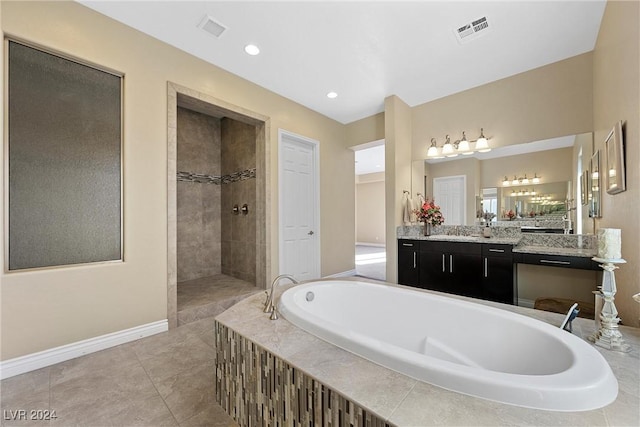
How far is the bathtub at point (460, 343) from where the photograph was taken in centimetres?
82

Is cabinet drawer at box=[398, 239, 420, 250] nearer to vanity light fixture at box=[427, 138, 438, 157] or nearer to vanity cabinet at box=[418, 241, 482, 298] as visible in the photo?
vanity cabinet at box=[418, 241, 482, 298]

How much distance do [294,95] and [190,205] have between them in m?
→ 2.29

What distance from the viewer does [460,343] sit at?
5.21 ft

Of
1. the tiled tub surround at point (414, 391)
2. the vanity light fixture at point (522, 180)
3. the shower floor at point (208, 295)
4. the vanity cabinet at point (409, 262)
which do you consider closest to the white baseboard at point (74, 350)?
the shower floor at point (208, 295)

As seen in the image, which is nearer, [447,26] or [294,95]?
Result: [447,26]

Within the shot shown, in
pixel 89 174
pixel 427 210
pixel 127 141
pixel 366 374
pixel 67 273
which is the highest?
pixel 127 141

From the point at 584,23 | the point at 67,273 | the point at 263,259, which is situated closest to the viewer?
the point at 67,273

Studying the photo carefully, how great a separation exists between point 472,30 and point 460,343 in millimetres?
2641

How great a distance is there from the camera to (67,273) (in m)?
1.93

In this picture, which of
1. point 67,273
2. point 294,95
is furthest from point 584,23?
point 67,273

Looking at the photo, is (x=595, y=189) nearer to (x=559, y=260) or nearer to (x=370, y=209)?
(x=559, y=260)

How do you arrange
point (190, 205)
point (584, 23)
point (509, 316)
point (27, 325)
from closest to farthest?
point (509, 316), point (27, 325), point (584, 23), point (190, 205)

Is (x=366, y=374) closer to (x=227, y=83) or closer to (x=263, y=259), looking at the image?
(x=263, y=259)

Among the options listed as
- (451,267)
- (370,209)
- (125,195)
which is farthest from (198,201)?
(370,209)
